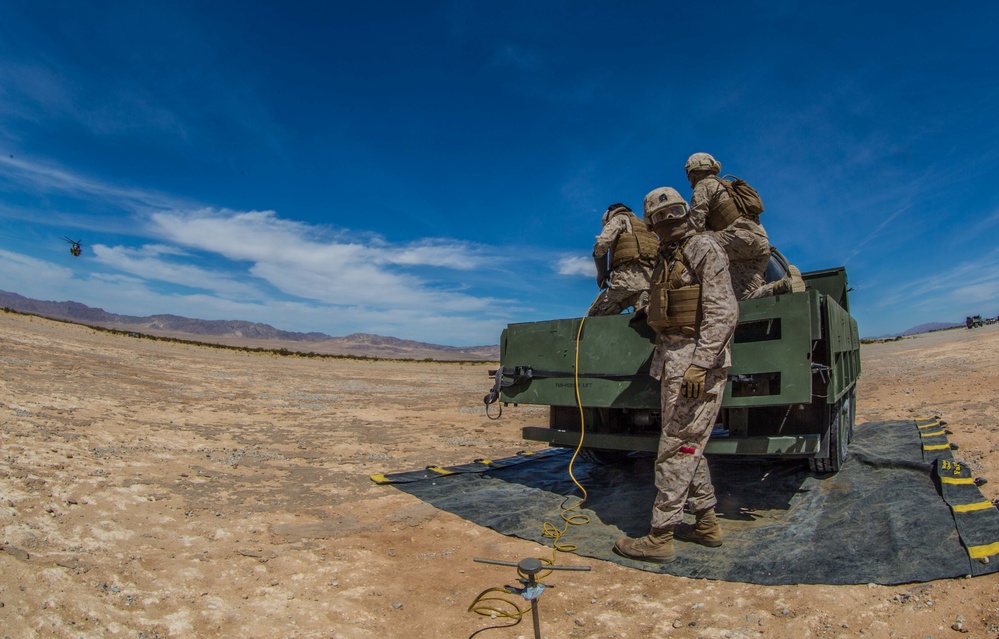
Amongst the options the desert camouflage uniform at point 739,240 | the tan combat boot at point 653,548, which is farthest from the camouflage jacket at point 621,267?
the tan combat boot at point 653,548

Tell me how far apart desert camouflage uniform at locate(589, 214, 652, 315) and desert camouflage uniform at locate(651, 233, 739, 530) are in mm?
1233

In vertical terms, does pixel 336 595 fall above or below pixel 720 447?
below

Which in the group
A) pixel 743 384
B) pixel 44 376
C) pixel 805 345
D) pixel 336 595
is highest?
pixel 805 345

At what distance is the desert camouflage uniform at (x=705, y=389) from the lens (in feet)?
11.1

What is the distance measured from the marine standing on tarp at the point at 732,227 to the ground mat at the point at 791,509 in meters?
1.61

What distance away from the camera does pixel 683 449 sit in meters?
3.49

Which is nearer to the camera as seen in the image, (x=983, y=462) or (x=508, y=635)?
(x=508, y=635)

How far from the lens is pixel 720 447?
374cm

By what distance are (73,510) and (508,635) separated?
3087mm

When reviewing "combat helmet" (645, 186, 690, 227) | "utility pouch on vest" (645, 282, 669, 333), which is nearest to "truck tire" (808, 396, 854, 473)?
"utility pouch on vest" (645, 282, 669, 333)

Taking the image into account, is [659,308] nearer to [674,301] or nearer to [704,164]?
[674,301]

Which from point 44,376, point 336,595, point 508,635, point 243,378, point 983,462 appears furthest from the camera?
point 243,378

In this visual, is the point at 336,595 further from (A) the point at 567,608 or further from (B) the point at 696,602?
(B) the point at 696,602

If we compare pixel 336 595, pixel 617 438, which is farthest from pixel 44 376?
pixel 617 438
